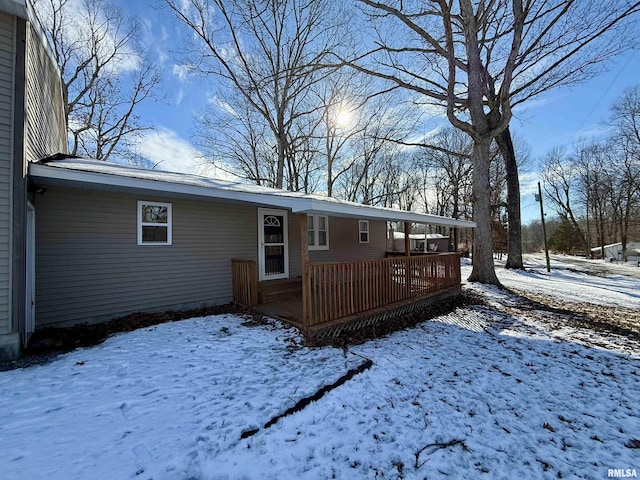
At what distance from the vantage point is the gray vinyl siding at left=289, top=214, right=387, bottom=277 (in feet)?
26.4

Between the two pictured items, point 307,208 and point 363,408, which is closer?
point 363,408

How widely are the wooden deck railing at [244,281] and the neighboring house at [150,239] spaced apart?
84 millimetres

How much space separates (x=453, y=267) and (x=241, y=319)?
252 inches

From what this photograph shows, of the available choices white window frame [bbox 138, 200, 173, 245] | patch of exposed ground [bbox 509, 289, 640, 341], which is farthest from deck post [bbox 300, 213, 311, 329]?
patch of exposed ground [bbox 509, 289, 640, 341]

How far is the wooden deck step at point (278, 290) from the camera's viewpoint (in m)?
6.37

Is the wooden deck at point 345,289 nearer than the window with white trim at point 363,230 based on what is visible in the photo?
Yes

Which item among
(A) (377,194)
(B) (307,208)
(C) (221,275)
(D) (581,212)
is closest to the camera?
(B) (307,208)

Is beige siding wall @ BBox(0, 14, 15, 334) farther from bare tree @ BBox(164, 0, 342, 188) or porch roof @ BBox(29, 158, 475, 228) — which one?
bare tree @ BBox(164, 0, 342, 188)

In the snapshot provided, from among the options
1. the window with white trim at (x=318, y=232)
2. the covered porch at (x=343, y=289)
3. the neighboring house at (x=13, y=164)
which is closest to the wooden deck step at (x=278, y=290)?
the covered porch at (x=343, y=289)

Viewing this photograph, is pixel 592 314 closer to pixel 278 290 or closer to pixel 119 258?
pixel 278 290

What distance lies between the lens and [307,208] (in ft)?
14.2

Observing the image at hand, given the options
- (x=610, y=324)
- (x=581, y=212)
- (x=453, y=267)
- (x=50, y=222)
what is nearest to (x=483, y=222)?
(x=453, y=267)

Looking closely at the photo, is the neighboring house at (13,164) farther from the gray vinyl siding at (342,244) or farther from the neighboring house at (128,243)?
the gray vinyl siding at (342,244)

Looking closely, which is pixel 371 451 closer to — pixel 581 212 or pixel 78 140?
pixel 78 140
